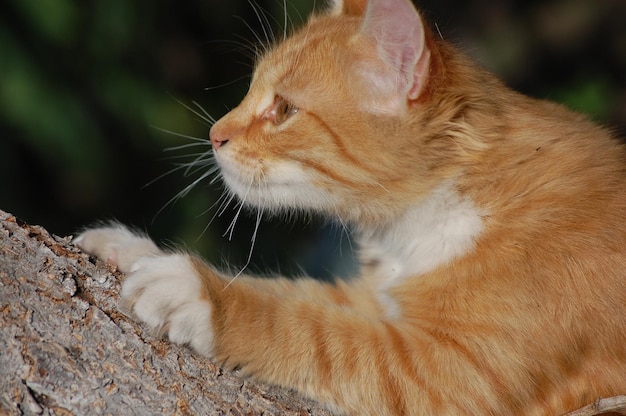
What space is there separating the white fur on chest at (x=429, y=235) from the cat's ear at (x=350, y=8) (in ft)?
2.28

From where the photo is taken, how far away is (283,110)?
7.13 feet

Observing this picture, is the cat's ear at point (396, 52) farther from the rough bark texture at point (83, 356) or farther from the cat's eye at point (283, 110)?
the rough bark texture at point (83, 356)

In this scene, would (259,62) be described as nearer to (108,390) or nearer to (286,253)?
(108,390)

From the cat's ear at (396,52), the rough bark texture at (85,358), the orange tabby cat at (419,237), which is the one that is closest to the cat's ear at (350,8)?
the orange tabby cat at (419,237)

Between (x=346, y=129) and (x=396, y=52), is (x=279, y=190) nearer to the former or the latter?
(x=346, y=129)

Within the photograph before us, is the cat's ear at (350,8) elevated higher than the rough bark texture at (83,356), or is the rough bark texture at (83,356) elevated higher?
the cat's ear at (350,8)

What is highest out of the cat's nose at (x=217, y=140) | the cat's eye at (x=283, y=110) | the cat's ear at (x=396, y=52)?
the cat's ear at (x=396, y=52)

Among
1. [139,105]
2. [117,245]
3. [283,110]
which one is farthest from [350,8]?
[139,105]

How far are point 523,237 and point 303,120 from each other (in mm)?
639

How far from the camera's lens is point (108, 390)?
1.49 metres

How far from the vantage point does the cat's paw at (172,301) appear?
170 cm

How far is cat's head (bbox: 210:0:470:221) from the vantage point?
6.50 ft

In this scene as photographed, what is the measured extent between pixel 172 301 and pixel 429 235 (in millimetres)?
726

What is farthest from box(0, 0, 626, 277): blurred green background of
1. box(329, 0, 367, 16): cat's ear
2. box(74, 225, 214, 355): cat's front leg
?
box(74, 225, 214, 355): cat's front leg
